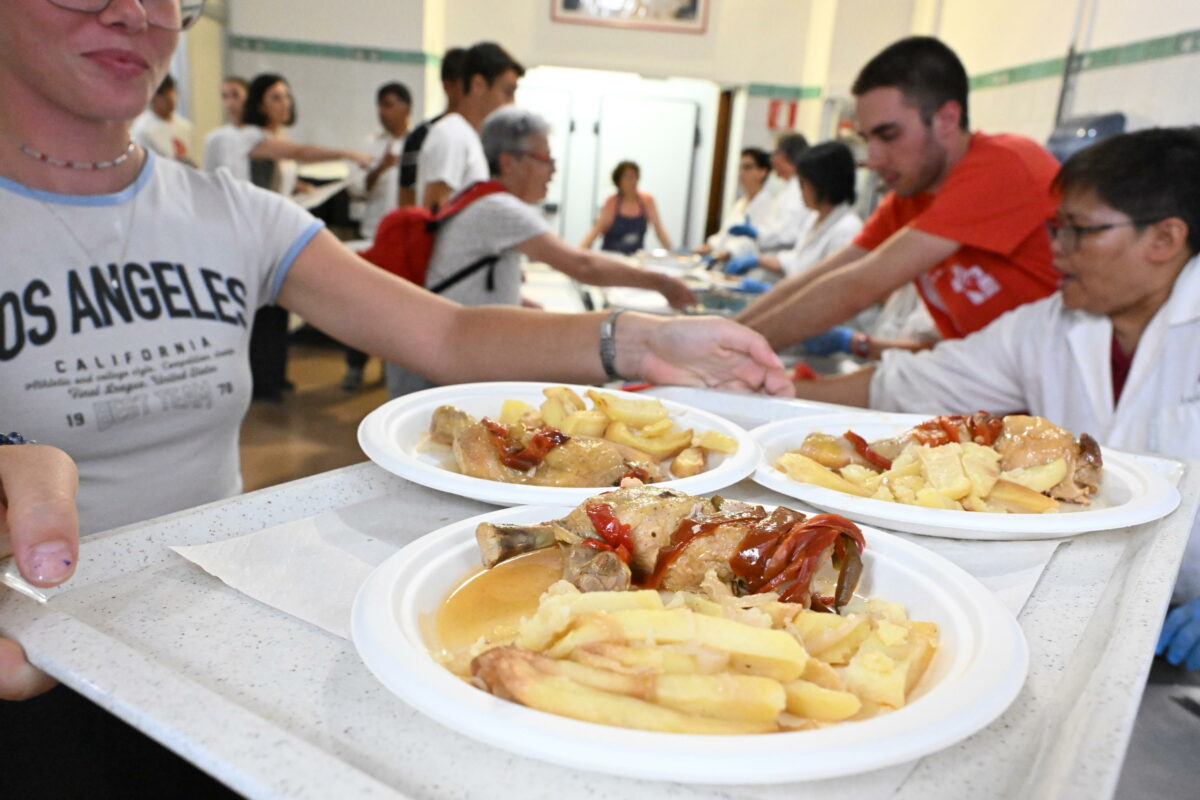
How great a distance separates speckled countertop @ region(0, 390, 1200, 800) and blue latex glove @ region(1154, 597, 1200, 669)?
1.48 ft

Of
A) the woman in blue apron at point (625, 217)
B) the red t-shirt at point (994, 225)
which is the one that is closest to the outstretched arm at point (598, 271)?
the red t-shirt at point (994, 225)

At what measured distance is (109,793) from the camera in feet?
3.30

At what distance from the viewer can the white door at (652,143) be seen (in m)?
9.77

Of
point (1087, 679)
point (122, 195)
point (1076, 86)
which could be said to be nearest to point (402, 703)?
point (1087, 679)

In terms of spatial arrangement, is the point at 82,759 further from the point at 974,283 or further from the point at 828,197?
the point at 828,197

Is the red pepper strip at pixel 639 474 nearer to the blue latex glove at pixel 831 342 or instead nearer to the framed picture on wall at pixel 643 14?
the blue latex glove at pixel 831 342

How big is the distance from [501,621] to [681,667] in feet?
0.67

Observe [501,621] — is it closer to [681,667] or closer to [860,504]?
[681,667]

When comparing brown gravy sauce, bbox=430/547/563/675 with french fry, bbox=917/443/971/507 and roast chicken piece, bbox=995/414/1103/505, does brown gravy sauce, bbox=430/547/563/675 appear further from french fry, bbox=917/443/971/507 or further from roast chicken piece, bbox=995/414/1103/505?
roast chicken piece, bbox=995/414/1103/505

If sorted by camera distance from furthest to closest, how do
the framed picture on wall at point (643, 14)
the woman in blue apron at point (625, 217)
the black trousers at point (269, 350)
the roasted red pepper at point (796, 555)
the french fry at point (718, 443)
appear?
the framed picture on wall at point (643, 14) < the woman in blue apron at point (625, 217) < the black trousers at point (269, 350) < the french fry at point (718, 443) < the roasted red pepper at point (796, 555)

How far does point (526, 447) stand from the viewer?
116cm

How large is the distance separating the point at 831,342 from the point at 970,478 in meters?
2.39

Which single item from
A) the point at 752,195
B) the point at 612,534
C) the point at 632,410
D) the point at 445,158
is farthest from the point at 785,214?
the point at 612,534

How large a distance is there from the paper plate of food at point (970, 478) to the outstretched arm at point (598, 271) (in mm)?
1832
